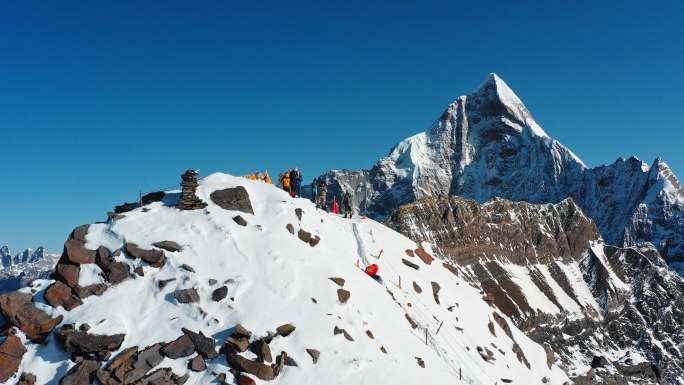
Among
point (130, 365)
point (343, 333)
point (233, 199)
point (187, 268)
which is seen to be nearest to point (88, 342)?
point (130, 365)

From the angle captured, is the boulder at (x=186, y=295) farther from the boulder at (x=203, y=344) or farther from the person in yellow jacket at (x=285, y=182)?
the person in yellow jacket at (x=285, y=182)

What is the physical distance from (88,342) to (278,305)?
7.85m

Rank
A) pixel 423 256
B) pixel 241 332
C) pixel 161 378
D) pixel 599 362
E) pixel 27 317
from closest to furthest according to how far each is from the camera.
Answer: pixel 161 378 < pixel 241 332 < pixel 27 317 < pixel 423 256 < pixel 599 362

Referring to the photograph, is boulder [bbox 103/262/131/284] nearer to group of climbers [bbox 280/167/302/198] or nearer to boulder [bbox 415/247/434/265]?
group of climbers [bbox 280/167/302/198]

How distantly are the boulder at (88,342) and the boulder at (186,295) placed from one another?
9.13 ft

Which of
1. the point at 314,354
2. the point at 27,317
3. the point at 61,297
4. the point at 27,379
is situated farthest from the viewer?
the point at 61,297

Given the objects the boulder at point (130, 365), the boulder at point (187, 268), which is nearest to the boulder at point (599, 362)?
the boulder at point (187, 268)

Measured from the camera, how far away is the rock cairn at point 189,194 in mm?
27719

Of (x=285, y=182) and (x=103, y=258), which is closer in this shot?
(x=103, y=258)

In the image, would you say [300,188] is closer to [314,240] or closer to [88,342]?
[314,240]

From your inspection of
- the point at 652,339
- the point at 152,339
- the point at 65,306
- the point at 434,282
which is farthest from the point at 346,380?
the point at 652,339

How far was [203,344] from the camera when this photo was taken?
19406 mm

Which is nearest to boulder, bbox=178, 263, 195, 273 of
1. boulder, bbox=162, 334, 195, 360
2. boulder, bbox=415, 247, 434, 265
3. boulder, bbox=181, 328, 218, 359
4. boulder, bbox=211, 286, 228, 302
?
boulder, bbox=211, 286, 228, 302

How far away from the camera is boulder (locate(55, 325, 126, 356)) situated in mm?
19125
